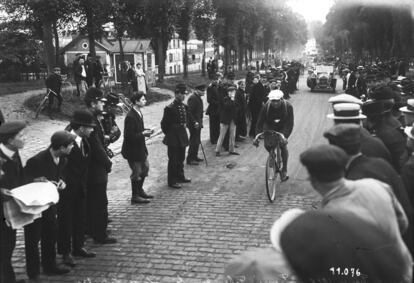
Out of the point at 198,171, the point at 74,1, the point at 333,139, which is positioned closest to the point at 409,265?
the point at 333,139

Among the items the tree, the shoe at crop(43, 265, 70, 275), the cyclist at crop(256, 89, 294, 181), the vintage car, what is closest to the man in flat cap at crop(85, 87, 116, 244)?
the shoe at crop(43, 265, 70, 275)

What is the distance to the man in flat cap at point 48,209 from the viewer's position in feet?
18.4

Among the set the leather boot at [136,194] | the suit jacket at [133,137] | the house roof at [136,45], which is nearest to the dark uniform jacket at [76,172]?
the suit jacket at [133,137]

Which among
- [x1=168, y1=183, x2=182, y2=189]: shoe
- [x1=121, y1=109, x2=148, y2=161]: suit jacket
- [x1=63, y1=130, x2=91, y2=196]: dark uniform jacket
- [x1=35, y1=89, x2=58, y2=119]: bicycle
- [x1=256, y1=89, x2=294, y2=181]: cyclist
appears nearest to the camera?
[x1=63, y1=130, x2=91, y2=196]: dark uniform jacket

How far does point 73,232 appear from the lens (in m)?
6.44

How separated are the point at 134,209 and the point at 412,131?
5048 millimetres

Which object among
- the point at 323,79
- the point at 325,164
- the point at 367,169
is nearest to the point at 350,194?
the point at 325,164

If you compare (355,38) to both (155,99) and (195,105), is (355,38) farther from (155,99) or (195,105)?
(195,105)

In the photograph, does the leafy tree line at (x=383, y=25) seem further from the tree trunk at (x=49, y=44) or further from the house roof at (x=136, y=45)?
the tree trunk at (x=49, y=44)

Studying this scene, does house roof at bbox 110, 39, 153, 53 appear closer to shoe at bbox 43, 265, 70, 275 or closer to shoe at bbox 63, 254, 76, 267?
shoe at bbox 63, 254, 76, 267

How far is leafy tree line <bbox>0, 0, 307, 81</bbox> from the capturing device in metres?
22.8

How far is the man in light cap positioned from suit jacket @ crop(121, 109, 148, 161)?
3.59 m

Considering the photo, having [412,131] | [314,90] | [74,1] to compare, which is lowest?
[314,90]

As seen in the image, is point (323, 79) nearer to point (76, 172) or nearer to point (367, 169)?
point (76, 172)
